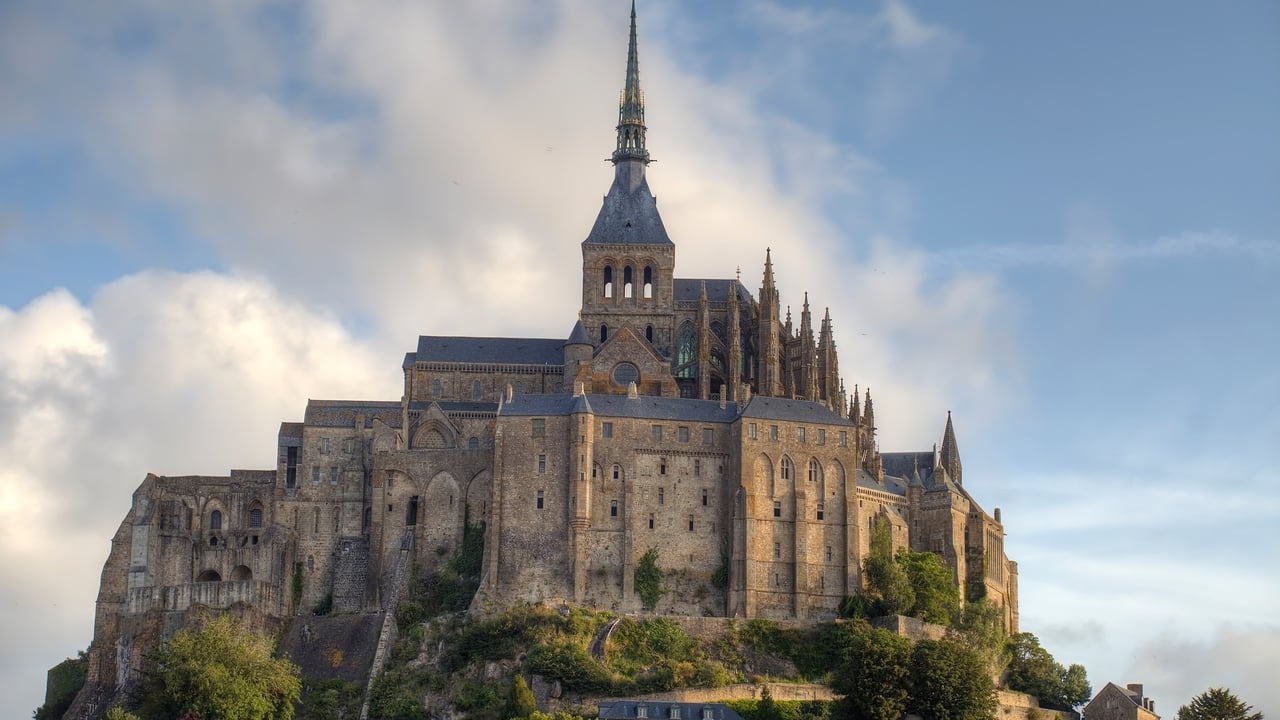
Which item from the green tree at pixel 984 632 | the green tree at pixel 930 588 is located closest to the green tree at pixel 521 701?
the green tree at pixel 930 588

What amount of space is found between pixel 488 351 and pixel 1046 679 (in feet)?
111

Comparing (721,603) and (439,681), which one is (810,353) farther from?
(439,681)

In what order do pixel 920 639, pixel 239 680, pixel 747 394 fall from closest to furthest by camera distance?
→ 1. pixel 239 680
2. pixel 920 639
3. pixel 747 394

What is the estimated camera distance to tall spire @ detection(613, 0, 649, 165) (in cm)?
13125

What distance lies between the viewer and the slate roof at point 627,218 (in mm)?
127875

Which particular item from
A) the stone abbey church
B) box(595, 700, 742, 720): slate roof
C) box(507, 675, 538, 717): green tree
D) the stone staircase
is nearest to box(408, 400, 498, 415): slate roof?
the stone abbey church

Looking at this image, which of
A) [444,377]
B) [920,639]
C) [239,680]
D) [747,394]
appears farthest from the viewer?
[444,377]

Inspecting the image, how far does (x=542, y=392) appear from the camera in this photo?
123 metres

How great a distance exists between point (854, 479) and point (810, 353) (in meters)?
10.1

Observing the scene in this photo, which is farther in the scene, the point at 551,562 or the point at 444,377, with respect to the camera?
the point at 444,377

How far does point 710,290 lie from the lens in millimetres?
128500

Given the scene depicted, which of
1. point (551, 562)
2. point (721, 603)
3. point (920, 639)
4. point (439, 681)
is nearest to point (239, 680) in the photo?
point (439, 681)

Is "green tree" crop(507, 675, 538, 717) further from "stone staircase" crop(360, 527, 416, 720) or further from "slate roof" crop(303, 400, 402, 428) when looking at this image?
"slate roof" crop(303, 400, 402, 428)

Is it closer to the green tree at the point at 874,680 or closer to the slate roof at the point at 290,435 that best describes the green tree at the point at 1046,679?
the green tree at the point at 874,680
